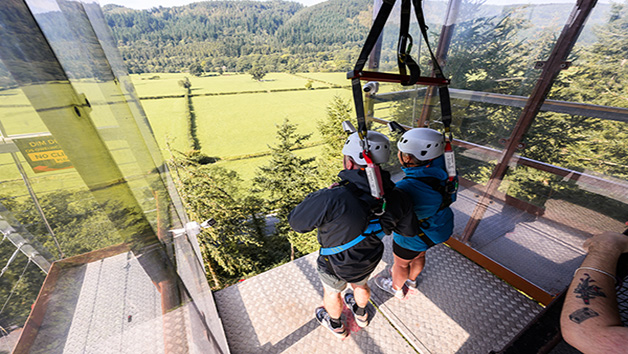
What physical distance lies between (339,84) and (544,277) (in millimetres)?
73736

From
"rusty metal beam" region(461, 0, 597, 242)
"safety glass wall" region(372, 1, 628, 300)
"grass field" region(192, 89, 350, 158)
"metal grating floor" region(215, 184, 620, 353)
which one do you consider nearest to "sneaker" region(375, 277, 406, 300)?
"metal grating floor" region(215, 184, 620, 353)

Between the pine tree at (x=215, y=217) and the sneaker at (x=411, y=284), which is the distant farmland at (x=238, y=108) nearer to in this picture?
the pine tree at (x=215, y=217)

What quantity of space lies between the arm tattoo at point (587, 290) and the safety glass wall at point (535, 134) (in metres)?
1.82

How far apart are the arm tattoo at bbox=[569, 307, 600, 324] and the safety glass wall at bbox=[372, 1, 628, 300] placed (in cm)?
206

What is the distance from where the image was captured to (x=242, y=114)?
6297 cm

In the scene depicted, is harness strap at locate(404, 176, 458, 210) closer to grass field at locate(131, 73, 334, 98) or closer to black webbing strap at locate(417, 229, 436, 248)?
black webbing strap at locate(417, 229, 436, 248)

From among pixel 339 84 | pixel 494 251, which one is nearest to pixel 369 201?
pixel 494 251

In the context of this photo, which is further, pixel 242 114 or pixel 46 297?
pixel 242 114

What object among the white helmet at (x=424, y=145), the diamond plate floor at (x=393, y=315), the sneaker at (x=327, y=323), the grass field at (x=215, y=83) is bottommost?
the grass field at (x=215, y=83)

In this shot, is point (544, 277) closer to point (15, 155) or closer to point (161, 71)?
point (15, 155)

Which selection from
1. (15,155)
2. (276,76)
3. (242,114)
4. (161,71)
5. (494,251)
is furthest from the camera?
(276,76)

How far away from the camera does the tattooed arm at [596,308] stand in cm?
109

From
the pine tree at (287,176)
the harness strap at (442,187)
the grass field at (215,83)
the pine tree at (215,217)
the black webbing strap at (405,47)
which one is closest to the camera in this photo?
the black webbing strap at (405,47)

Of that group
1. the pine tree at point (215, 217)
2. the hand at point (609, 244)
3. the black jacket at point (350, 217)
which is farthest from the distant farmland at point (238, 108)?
the hand at point (609, 244)
